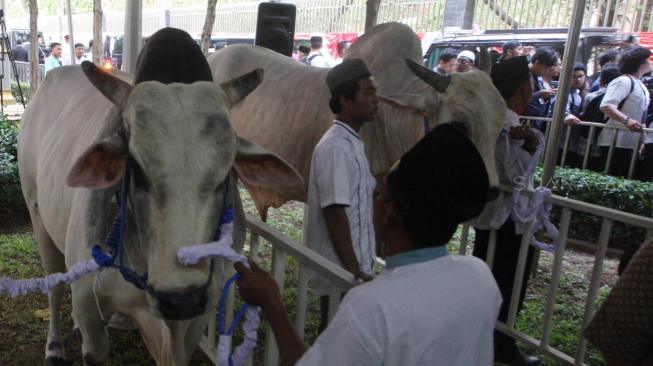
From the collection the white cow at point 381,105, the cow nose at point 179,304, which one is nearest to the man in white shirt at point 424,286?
the cow nose at point 179,304

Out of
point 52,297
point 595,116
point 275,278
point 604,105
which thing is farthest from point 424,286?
point 595,116

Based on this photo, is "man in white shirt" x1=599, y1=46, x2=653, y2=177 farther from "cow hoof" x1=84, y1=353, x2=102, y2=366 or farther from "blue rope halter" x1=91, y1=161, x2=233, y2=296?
"cow hoof" x1=84, y1=353, x2=102, y2=366

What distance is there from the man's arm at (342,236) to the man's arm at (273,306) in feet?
2.19

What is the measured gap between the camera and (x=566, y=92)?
12.4 ft

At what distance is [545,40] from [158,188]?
9131mm

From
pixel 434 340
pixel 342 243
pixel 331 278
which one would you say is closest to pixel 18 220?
pixel 342 243

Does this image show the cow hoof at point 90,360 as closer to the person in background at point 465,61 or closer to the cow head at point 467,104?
the cow head at point 467,104

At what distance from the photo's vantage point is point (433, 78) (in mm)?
3557

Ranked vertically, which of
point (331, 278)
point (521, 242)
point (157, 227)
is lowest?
point (521, 242)

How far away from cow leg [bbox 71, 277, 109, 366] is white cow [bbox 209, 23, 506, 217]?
1.09 metres

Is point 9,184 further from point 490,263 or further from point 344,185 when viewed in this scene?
point 490,263

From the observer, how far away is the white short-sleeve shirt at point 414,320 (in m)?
1.11

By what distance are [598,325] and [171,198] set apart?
125 centimetres

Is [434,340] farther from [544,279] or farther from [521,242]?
[544,279]
